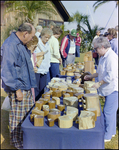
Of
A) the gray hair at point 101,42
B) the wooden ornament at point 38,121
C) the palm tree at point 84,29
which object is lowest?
the wooden ornament at point 38,121

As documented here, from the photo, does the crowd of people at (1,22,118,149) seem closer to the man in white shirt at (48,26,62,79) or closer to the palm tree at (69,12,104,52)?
the man in white shirt at (48,26,62,79)

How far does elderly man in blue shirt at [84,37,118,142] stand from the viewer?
7.56 feet

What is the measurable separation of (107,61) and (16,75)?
3.58ft

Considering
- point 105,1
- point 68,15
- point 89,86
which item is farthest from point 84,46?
point 89,86

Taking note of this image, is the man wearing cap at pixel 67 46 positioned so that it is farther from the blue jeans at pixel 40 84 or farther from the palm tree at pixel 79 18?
the palm tree at pixel 79 18

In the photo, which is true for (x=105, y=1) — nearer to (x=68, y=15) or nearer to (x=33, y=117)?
(x=68, y=15)

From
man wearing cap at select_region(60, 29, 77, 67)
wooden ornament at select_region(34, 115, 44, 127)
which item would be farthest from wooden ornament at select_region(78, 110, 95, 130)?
man wearing cap at select_region(60, 29, 77, 67)

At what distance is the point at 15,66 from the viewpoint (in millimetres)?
2123

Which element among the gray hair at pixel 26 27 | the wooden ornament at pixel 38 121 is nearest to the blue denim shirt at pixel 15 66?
the gray hair at pixel 26 27

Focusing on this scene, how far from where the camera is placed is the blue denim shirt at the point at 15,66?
6.61 ft

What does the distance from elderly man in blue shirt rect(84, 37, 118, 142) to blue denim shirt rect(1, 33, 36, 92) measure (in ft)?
2.69

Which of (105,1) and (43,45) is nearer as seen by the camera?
(43,45)

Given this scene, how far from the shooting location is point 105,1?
720 inches

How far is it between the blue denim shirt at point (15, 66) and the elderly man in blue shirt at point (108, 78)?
2.69ft
